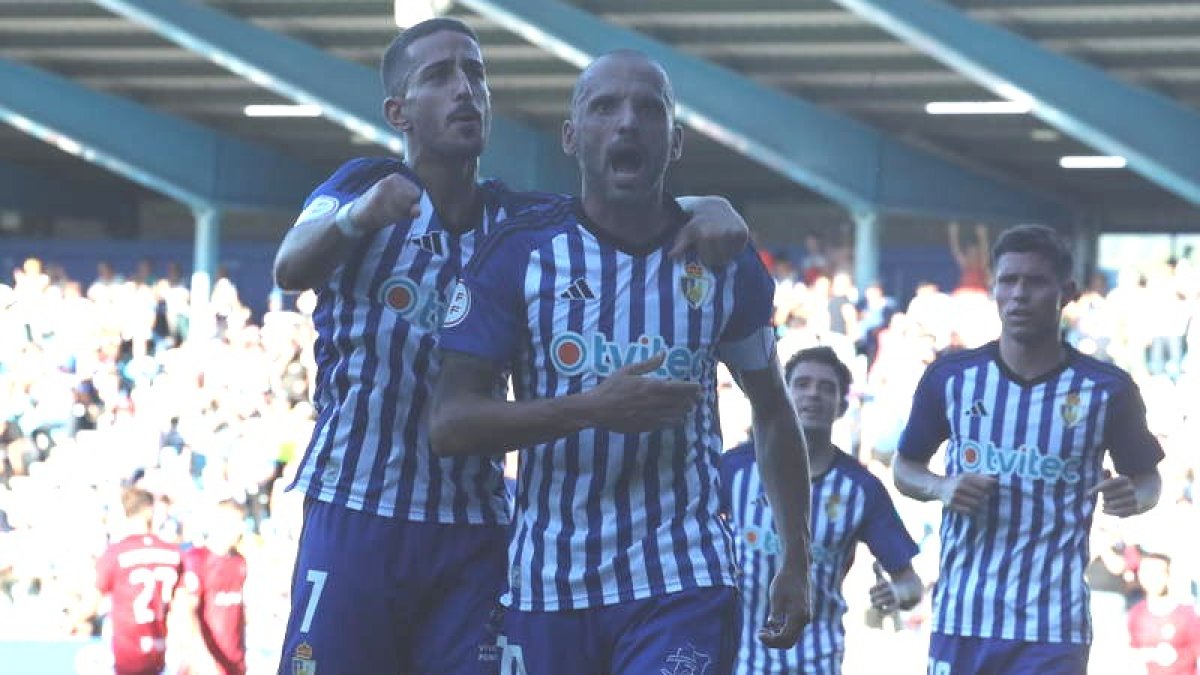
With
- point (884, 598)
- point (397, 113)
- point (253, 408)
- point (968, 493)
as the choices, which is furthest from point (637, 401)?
point (253, 408)

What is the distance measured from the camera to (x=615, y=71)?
5.17m

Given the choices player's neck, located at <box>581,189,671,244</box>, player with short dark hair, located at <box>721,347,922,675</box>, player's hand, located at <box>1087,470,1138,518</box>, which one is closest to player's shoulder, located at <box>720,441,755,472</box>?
player with short dark hair, located at <box>721,347,922,675</box>

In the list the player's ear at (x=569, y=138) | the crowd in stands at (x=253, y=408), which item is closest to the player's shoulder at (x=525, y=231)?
the player's ear at (x=569, y=138)

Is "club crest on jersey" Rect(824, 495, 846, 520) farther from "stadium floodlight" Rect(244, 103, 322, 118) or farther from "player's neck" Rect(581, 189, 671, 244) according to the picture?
"stadium floodlight" Rect(244, 103, 322, 118)

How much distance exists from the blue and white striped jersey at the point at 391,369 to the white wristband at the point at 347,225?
221mm

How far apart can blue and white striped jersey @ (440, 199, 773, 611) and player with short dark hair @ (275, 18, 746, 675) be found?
49 centimetres

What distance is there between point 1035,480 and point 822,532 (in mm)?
1818

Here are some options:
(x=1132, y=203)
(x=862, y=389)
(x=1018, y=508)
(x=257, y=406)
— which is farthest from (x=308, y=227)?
(x=1132, y=203)

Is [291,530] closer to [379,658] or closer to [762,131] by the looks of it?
[762,131]

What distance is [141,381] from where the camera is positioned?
25.4 metres

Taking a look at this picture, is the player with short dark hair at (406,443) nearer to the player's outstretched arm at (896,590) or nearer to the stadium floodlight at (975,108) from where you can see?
the player's outstretched arm at (896,590)

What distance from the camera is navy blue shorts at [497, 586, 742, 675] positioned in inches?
203

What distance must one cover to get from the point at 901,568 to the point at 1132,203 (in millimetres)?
22210

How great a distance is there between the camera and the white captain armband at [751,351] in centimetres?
539
